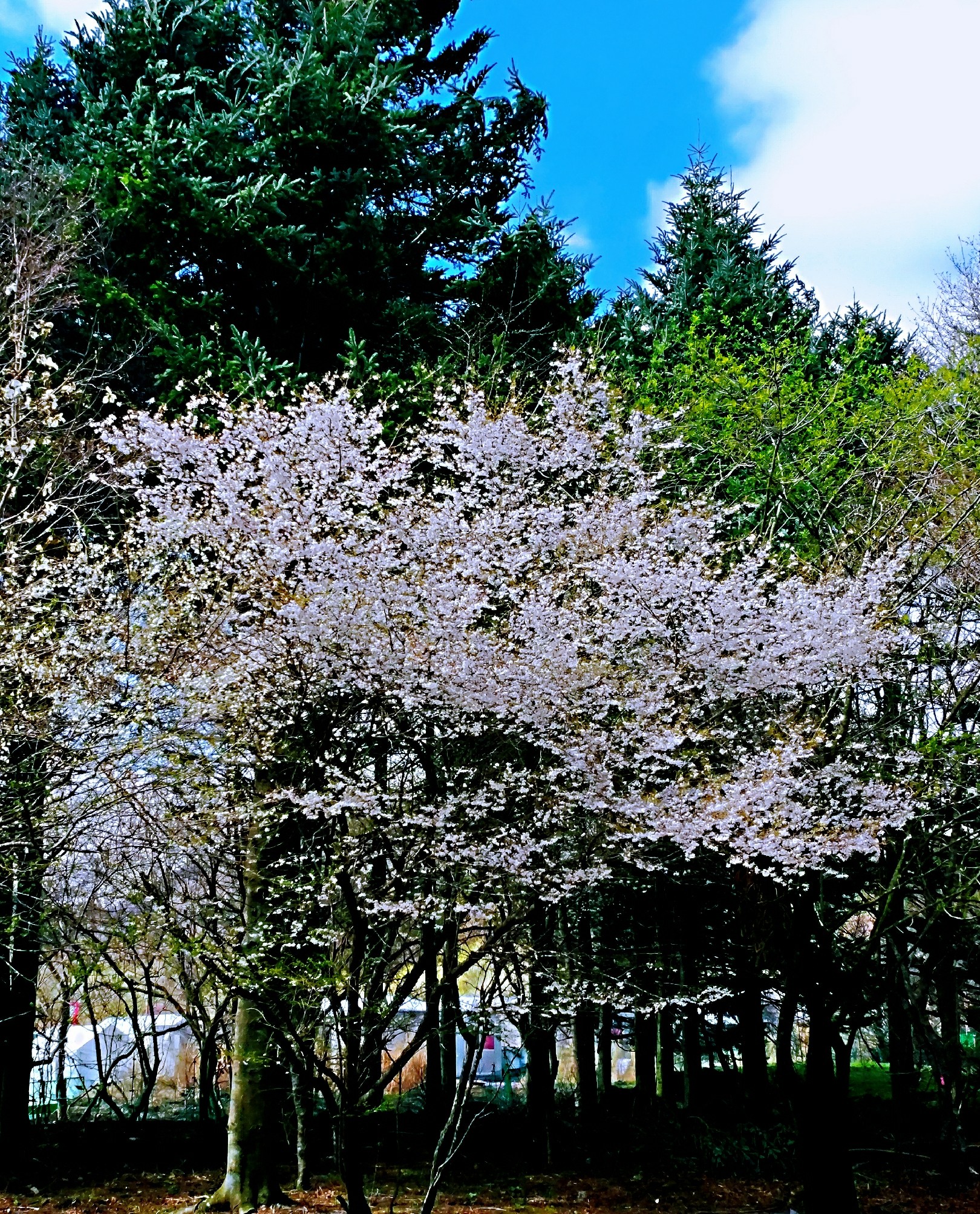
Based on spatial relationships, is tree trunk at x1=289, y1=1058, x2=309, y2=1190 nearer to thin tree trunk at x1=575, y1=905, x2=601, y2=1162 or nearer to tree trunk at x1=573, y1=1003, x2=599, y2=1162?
thin tree trunk at x1=575, y1=905, x2=601, y2=1162

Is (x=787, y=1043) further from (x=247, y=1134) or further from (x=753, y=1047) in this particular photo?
(x=247, y=1134)

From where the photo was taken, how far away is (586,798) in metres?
7.04

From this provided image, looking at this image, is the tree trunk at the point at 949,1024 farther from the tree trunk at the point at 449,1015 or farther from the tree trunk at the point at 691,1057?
the tree trunk at the point at 449,1015

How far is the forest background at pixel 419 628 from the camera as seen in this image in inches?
274

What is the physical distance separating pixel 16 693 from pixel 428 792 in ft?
9.33

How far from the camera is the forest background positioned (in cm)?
697

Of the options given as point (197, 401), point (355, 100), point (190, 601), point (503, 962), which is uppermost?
point (355, 100)

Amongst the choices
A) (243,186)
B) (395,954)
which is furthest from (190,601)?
(243,186)

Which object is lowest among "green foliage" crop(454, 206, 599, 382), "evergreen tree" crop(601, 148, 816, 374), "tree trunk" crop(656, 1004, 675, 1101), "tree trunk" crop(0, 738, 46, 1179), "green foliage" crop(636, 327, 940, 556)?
"tree trunk" crop(656, 1004, 675, 1101)

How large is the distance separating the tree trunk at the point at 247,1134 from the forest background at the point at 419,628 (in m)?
0.04

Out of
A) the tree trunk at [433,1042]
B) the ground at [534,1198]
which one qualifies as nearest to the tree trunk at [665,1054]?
the ground at [534,1198]

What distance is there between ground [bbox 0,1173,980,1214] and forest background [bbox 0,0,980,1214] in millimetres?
485

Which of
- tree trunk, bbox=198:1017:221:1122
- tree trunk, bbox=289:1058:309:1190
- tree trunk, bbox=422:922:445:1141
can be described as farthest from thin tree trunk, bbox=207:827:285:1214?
tree trunk, bbox=198:1017:221:1122

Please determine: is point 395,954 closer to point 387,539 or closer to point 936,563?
point 387,539
